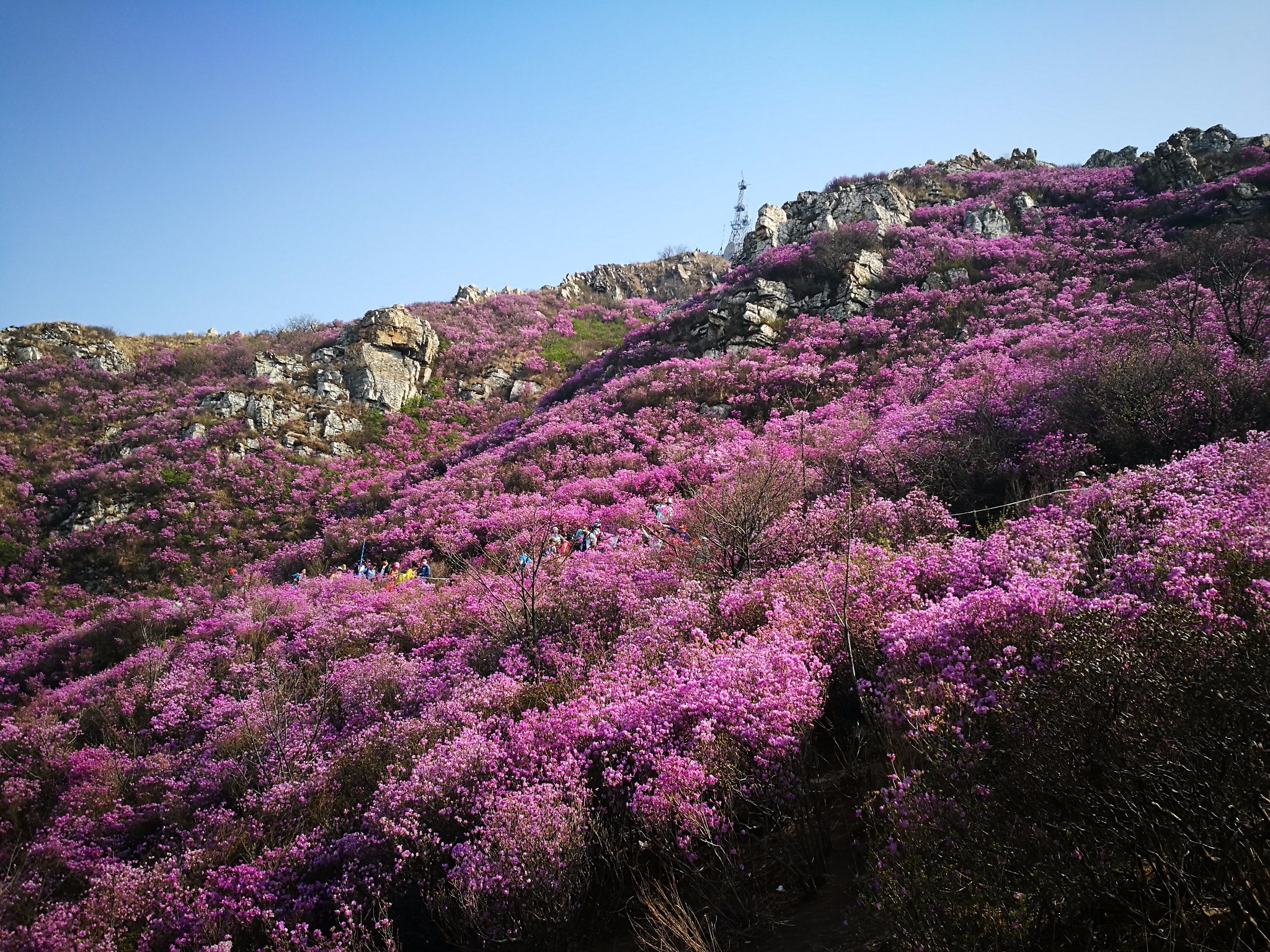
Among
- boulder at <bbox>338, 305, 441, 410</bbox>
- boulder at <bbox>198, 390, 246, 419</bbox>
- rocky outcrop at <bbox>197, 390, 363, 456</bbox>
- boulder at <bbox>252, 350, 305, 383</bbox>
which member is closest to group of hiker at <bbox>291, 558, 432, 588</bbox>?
rocky outcrop at <bbox>197, 390, 363, 456</bbox>

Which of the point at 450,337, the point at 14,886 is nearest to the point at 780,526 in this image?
the point at 14,886

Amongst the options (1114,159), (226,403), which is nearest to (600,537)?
(226,403)

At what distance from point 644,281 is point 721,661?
47.6m

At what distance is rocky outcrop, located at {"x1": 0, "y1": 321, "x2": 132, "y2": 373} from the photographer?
86.1 ft

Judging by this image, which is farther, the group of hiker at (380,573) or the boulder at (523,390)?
the boulder at (523,390)

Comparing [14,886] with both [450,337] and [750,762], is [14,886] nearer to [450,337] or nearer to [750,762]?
[750,762]

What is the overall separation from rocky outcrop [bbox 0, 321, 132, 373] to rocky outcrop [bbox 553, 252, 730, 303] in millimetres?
25997

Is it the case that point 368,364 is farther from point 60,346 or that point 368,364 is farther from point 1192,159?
point 1192,159

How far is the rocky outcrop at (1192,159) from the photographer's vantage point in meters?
24.5

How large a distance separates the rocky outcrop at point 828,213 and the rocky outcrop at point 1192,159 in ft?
30.7

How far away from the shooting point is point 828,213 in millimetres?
28453

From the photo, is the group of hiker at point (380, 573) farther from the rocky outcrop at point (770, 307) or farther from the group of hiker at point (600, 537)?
the rocky outcrop at point (770, 307)

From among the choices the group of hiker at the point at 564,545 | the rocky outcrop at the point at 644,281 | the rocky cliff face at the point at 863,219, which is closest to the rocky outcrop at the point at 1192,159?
the rocky cliff face at the point at 863,219

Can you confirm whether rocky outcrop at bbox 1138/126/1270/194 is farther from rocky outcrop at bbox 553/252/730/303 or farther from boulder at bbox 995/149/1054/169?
rocky outcrop at bbox 553/252/730/303
